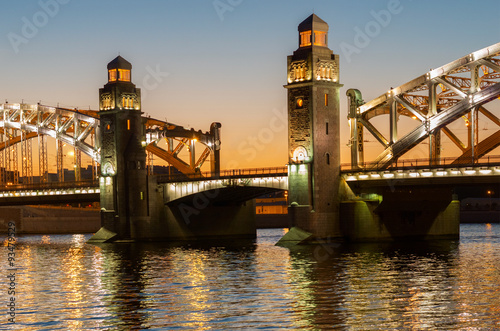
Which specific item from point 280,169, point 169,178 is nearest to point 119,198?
point 169,178

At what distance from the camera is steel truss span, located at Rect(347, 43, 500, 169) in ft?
279

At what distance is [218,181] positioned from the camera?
102188 mm

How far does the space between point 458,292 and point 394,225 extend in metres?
46.4

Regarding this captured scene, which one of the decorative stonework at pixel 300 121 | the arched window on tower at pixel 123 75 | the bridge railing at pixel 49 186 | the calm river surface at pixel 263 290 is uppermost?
the arched window on tower at pixel 123 75

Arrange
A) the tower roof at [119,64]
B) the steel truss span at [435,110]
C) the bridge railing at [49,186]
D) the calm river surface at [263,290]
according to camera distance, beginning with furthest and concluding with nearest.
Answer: the bridge railing at [49,186]
the tower roof at [119,64]
the steel truss span at [435,110]
the calm river surface at [263,290]

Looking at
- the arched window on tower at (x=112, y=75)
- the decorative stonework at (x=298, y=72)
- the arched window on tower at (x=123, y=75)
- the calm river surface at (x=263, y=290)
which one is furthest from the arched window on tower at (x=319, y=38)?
the arched window on tower at (x=112, y=75)

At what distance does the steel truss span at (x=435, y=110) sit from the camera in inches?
3346

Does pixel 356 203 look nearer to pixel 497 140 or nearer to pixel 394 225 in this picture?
pixel 394 225

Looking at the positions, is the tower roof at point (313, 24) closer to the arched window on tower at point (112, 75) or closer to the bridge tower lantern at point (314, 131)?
the bridge tower lantern at point (314, 131)

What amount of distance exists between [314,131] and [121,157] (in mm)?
29367

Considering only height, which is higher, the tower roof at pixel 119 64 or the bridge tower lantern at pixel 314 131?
the tower roof at pixel 119 64

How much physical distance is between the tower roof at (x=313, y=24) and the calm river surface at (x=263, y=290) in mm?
22594

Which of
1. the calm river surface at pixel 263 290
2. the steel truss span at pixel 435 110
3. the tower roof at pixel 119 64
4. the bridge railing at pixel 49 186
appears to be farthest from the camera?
the bridge railing at pixel 49 186

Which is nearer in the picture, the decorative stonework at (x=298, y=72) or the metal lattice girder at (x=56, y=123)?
the decorative stonework at (x=298, y=72)
